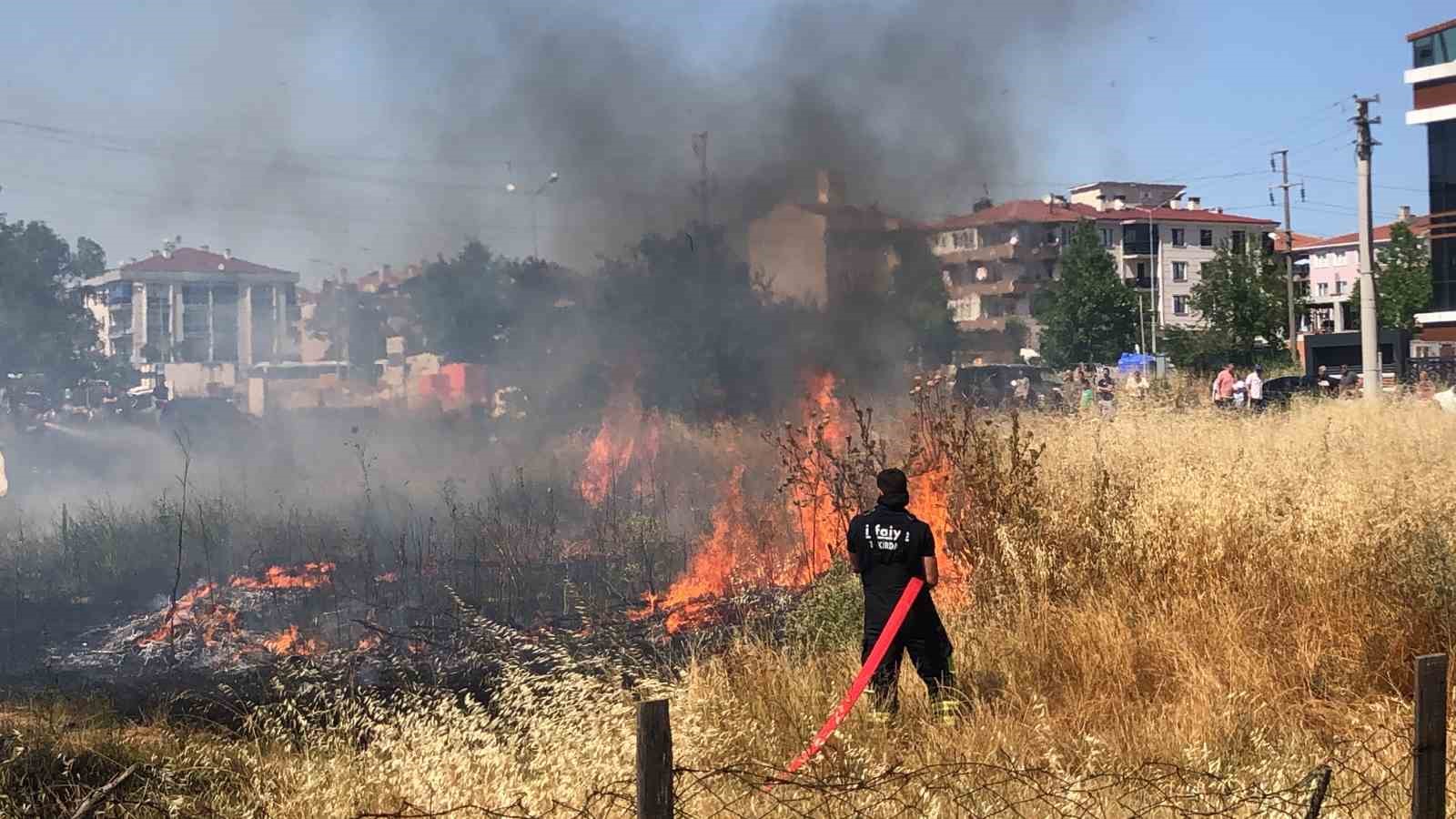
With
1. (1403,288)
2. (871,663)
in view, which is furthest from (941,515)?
(1403,288)

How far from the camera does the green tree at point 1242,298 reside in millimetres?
46688

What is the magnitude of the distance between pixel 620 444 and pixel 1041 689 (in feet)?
41.8

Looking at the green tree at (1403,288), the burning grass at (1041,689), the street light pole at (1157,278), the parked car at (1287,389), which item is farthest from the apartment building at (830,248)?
the street light pole at (1157,278)

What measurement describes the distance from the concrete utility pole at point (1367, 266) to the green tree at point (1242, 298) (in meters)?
20.4

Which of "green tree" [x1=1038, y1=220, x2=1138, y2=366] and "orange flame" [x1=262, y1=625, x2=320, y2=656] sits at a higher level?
"green tree" [x1=1038, y1=220, x2=1138, y2=366]

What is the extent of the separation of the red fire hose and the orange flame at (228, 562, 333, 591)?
8.58m

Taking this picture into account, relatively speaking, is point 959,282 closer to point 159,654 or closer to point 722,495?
point 722,495

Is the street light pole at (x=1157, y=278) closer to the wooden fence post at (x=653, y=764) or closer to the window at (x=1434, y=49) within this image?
the window at (x=1434, y=49)

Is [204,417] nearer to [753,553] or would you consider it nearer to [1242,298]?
[753,553]

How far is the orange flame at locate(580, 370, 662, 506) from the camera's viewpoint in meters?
18.1

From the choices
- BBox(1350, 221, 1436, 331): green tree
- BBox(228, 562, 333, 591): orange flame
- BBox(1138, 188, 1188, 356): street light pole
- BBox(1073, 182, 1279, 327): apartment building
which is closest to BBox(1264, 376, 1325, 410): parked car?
BBox(228, 562, 333, 591): orange flame

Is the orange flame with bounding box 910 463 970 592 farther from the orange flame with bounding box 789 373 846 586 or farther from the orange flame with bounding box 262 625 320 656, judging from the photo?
the orange flame with bounding box 262 625 320 656

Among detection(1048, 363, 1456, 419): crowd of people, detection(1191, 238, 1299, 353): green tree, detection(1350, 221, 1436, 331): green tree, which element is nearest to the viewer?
detection(1048, 363, 1456, 419): crowd of people

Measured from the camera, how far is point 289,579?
13.9m
